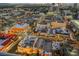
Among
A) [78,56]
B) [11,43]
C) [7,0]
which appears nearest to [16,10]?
[7,0]

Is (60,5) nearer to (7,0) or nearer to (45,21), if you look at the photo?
(45,21)

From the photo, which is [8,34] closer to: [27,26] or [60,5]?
[27,26]

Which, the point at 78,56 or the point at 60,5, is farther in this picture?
the point at 60,5

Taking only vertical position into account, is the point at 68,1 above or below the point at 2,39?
above

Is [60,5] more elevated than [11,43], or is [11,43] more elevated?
[60,5]

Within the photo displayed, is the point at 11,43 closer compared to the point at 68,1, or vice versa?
the point at 11,43

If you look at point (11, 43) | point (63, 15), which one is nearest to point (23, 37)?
point (11, 43)
